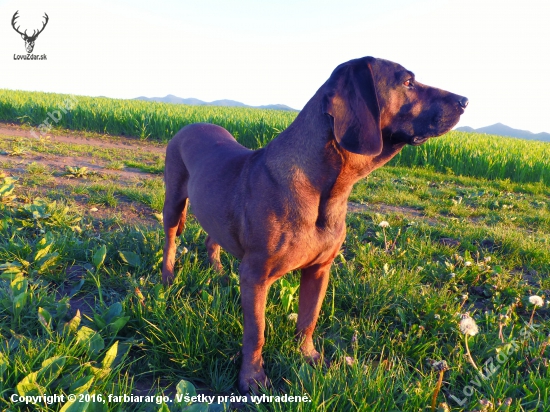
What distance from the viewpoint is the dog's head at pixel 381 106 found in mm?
1916

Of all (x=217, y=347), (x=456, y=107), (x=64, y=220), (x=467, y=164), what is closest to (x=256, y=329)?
(x=217, y=347)

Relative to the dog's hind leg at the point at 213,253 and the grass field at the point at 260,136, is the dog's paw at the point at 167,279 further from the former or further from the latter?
the grass field at the point at 260,136

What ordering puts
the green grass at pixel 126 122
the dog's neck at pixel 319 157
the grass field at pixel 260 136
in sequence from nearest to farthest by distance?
the dog's neck at pixel 319 157 < the grass field at pixel 260 136 < the green grass at pixel 126 122

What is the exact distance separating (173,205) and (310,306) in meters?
1.68

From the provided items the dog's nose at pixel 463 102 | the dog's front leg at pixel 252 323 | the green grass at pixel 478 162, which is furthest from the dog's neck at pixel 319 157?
the green grass at pixel 478 162

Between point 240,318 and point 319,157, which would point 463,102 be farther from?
point 240,318

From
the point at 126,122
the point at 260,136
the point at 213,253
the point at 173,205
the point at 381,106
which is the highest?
the point at 381,106

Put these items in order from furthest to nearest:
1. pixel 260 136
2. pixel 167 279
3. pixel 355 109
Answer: pixel 260 136 → pixel 167 279 → pixel 355 109

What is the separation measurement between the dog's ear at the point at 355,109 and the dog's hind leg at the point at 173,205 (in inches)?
72.6

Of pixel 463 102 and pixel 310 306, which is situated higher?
pixel 463 102

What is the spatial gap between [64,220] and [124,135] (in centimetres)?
1013

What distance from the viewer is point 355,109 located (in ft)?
6.35

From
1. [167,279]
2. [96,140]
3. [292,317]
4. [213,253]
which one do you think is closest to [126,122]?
[96,140]

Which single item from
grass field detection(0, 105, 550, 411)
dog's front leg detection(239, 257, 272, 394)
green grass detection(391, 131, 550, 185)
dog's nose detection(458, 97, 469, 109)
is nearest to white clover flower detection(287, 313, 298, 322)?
grass field detection(0, 105, 550, 411)
